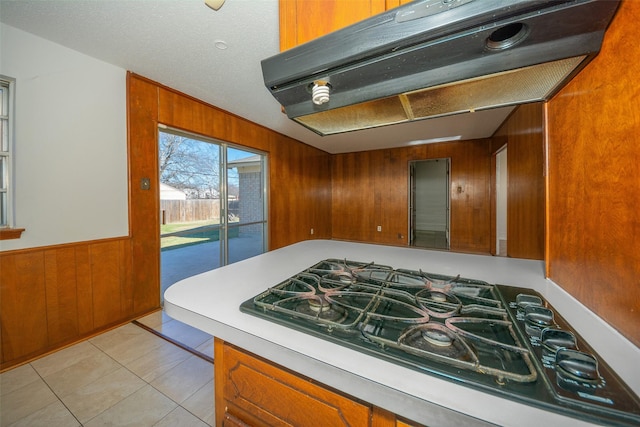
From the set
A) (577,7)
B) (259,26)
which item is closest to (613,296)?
(577,7)

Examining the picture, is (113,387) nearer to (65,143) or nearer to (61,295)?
(61,295)

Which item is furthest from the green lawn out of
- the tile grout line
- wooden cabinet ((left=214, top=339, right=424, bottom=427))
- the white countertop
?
wooden cabinet ((left=214, top=339, right=424, bottom=427))

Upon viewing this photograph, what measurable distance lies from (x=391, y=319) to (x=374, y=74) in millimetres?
681

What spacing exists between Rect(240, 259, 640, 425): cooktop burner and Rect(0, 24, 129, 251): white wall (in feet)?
7.40

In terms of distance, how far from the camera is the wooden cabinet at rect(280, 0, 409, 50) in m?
0.68

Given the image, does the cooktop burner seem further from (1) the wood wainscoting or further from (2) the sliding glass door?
(2) the sliding glass door

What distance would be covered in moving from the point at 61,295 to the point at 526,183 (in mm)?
4317

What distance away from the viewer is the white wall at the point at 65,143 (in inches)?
68.0

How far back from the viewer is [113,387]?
4.96 ft

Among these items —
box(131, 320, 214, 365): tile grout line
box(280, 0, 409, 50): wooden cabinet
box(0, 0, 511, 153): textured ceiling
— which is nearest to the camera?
box(280, 0, 409, 50): wooden cabinet

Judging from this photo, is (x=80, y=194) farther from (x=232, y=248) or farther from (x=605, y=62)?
(x=605, y=62)

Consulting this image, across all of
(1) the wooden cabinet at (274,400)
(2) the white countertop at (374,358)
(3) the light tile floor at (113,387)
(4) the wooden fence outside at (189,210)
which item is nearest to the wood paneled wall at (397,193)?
(4) the wooden fence outside at (189,210)

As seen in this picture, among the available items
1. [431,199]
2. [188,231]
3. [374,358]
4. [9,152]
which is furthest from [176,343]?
[431,199]

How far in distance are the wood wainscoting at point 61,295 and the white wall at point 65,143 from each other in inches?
5.1
